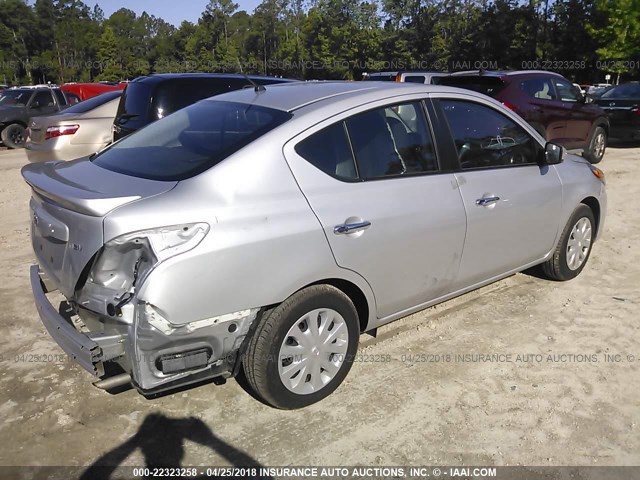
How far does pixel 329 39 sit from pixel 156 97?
70.6m

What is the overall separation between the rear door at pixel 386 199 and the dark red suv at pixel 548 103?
6.32 m

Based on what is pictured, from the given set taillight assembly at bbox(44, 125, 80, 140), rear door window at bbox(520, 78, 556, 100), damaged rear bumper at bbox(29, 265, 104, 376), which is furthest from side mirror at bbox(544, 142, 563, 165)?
taillight assembly at bbox(44, 125, 80, 140)

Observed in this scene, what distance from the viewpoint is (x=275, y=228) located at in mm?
2768

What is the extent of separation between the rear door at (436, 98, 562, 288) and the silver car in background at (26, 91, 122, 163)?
642 cm

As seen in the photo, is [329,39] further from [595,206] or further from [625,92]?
[595,206]

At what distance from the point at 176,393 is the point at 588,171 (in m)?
3.80

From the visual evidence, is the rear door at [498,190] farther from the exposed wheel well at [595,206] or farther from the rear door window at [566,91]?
the rear door window at [566,91]

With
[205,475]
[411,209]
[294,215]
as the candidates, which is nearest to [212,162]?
[294,215]

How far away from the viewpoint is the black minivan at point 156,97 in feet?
22.0

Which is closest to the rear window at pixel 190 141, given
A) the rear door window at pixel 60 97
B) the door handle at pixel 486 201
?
the door handle at pixel 486 201

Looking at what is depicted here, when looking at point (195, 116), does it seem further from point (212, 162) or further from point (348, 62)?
point (348, 62)

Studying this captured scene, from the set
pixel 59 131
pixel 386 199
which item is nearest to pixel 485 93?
pixel 59 131

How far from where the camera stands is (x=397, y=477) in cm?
269

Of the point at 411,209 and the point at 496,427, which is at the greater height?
the point at 411,209
